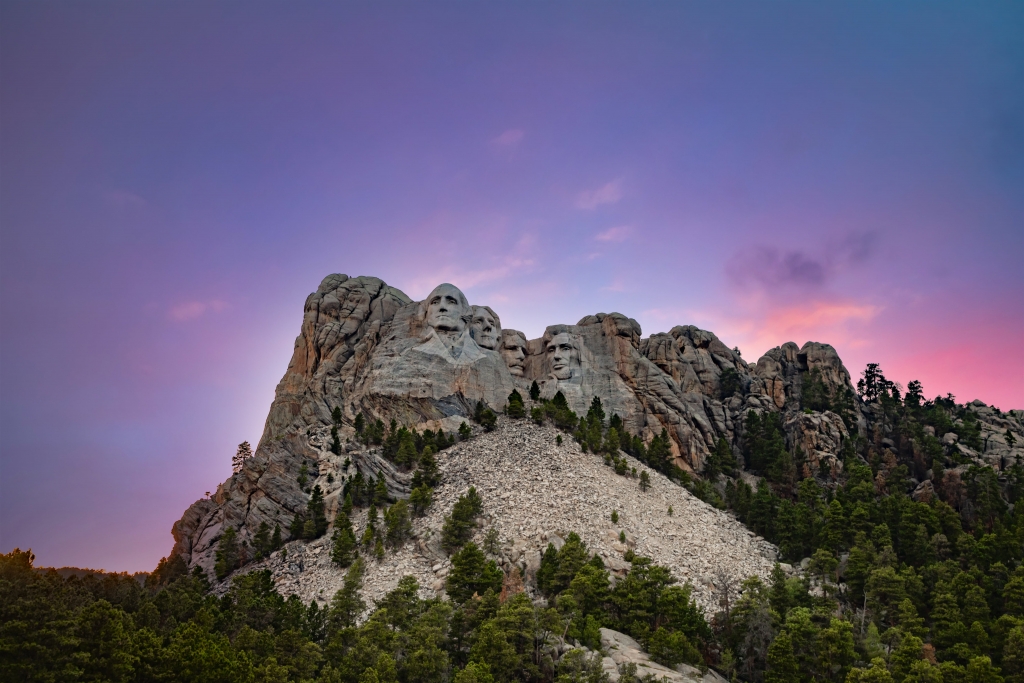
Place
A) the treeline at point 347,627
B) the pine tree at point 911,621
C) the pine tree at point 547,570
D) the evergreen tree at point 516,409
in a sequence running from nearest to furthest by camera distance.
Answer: the treeline at point 347,627, the pine tree at point 911,621, the pine tree at point 547,570, the evergreen tree at point 516,409

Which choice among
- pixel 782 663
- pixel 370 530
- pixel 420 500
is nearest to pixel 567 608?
pixel 782 663

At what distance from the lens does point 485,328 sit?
407 ft

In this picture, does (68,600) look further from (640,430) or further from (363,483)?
(640,430)

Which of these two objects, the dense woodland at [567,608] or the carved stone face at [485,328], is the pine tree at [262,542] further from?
the carved stone face at [485,328]

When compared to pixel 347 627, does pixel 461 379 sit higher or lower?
higher

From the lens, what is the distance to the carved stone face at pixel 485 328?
4818 inches

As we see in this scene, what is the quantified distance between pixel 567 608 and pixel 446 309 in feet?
212

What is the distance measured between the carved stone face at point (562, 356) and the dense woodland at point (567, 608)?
96.6 feet

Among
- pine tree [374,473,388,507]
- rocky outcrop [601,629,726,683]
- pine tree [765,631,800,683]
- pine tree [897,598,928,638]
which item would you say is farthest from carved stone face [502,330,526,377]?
pine tree [765,631,800,683]

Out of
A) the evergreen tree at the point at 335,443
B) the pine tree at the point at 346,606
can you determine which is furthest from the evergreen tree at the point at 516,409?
the pine tree at the point at 346,606

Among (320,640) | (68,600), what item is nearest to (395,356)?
(320,640)

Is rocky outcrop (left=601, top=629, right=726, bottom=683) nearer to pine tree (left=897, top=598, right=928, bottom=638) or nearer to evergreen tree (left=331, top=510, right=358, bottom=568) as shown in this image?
pine tree (left=897, top=598, right=928, bottom=638)

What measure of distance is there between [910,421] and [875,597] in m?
56.6

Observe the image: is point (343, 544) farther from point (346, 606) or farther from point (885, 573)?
point (885, 573)
